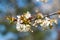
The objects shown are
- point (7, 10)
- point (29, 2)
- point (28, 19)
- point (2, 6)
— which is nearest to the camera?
point (28, 19)

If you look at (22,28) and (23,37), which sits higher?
(22,28)

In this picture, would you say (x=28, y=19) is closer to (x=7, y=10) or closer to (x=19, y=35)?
(x=7, y=10)

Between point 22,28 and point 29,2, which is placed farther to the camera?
point 29,2

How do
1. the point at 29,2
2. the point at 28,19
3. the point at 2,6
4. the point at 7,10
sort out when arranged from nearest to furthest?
1. the point at 28,19
2. the point at 7,10
3. the point at 2,6
4. the point at 29,2

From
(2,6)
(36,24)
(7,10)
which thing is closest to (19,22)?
(36,24)

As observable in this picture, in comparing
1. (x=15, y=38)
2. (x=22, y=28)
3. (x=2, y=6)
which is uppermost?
(x=2, y=6)

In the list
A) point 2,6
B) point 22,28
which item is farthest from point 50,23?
point 2,6
